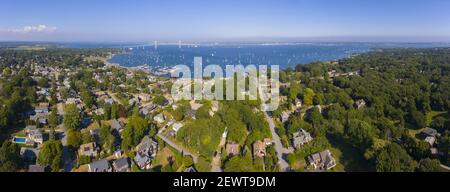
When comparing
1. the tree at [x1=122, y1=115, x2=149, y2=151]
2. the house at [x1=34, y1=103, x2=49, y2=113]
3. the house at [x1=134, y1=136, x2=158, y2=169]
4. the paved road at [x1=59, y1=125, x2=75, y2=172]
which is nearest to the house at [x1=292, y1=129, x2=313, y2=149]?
the house at [x1=134, y1=136, x2=158, y2=169]

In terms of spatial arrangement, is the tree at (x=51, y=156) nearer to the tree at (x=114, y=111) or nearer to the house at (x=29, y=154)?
the house at (x=29, y=154)

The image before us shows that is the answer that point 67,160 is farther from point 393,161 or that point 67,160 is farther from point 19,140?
point 393,161

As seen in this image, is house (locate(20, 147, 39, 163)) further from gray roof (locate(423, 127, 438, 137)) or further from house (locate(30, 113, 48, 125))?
gray roof (locate(423, 127, 438, 137))

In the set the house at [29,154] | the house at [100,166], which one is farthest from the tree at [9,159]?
the house at [100,166]

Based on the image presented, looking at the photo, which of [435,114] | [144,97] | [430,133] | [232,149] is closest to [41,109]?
[144,97]
